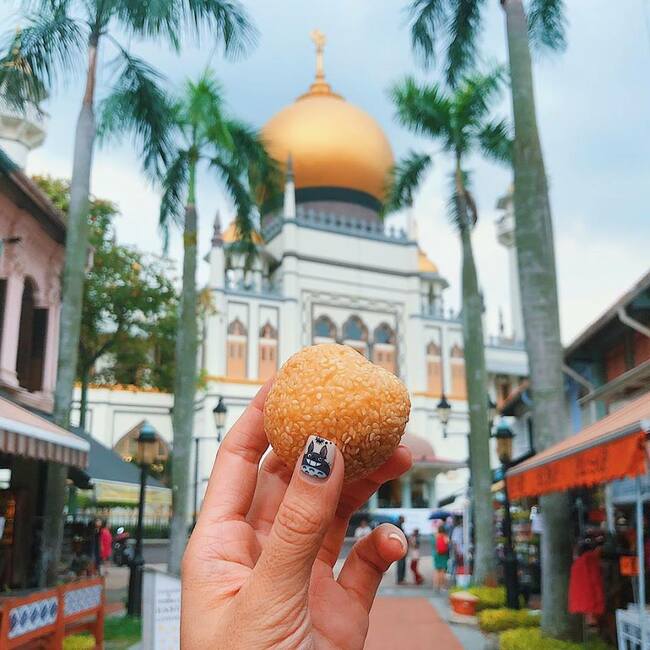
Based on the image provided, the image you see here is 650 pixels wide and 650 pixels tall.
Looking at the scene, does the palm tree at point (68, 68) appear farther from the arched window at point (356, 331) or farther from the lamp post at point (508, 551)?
the arched window at point (356, 331)

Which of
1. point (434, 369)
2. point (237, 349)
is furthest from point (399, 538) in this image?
point (434, 369)

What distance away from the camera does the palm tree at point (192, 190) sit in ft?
48.0

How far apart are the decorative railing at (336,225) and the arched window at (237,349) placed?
6.39 meters

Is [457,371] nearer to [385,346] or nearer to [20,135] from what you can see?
[385,346]

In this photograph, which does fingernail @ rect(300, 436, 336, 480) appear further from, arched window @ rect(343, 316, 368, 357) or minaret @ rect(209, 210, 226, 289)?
arched window @ rect(343, 316, 368, 357)

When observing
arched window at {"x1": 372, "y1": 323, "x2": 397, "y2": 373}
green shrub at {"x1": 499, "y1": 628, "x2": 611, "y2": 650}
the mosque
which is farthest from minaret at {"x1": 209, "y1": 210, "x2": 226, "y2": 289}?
green shrub at {"x1": 499, "y1": 628, "x2": 611, "y2": 650}

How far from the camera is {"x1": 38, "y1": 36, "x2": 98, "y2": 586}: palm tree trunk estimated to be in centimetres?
1103

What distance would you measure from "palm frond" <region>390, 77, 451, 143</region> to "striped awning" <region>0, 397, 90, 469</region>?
1117 centimetres

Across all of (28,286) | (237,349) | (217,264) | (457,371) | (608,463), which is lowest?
Result: (608,463)

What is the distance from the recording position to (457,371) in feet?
144

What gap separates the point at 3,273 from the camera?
1373 centimetres

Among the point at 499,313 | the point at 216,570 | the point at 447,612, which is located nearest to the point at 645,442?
the point at 216,570

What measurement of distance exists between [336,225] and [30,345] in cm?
2901

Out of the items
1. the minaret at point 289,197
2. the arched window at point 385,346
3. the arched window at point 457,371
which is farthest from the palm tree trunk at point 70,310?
the arched window at point 457,371
